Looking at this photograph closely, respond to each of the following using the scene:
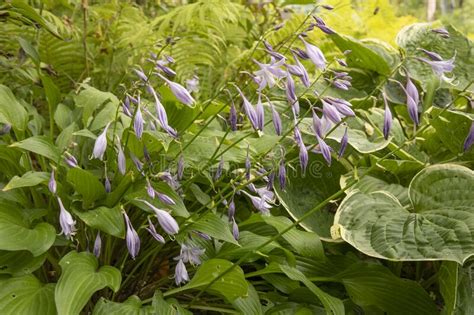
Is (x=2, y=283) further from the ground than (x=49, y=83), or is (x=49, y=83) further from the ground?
(x=49, y=83)

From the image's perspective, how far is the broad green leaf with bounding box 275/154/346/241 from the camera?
180cm

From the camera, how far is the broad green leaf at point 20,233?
1339 mm

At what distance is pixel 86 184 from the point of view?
145 cm

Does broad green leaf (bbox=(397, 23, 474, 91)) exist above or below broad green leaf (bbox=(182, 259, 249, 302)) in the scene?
above

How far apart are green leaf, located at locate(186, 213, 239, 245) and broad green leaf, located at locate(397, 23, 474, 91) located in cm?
128

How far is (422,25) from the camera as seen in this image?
2566 millimetres

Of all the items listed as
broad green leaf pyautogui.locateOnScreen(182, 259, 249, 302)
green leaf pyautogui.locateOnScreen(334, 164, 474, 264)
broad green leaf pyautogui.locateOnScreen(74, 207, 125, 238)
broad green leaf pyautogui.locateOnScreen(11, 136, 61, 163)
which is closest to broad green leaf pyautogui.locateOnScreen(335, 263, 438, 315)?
green leaf pyautogui.locateOnScreen(334, 164, 474, 264)

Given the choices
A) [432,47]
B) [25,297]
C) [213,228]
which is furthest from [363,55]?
[25,297]

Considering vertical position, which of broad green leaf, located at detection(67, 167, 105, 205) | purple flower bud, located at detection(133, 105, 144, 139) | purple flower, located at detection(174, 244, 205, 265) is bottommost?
purple flower, located at detection(174, 244, 205, 265)

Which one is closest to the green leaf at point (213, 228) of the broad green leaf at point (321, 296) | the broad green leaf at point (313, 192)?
the broad green leaf at point (321, 296)

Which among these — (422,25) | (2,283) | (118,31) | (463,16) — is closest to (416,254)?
(2,283)

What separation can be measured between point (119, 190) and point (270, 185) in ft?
1.32

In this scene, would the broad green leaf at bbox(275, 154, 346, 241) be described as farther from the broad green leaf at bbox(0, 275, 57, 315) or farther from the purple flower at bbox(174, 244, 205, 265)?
the broad green leaf at bbox(0, 275, 57, 315)

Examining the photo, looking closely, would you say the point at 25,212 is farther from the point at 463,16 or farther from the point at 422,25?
the point at 463,16
